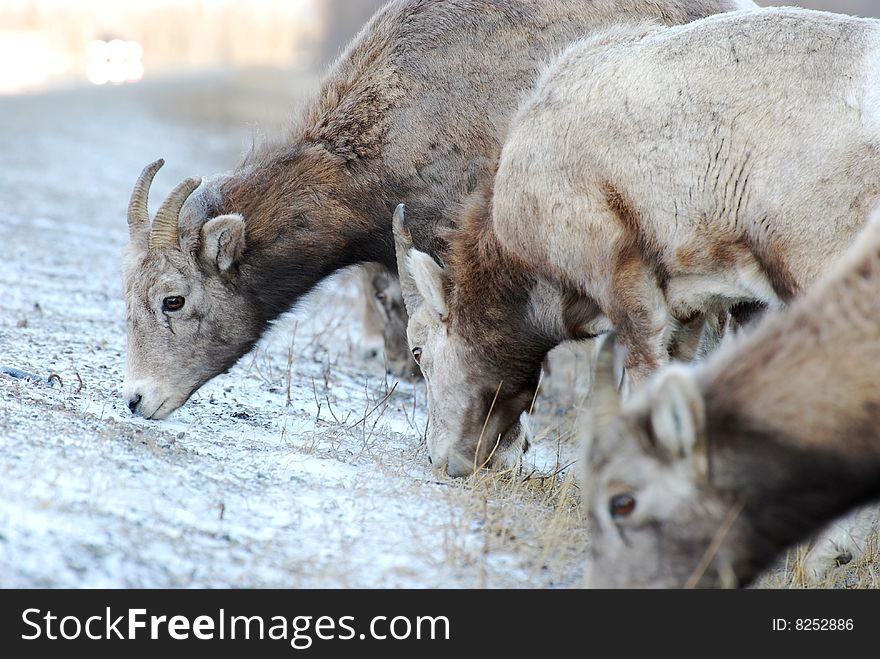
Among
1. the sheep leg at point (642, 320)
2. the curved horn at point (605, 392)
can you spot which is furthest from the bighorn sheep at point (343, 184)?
the curved horn at point (605, 392)

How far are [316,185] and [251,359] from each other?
2.00 m

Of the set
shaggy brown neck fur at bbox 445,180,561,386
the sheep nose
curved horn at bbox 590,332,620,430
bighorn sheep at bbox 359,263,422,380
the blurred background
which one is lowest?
the blurred background

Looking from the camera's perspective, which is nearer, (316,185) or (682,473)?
(682,473)

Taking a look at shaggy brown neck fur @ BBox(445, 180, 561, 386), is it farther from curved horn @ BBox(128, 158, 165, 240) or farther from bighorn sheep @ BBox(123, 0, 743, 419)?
curved horn @ BBox(128, 158, 165, 240)

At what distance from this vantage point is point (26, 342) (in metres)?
8.27

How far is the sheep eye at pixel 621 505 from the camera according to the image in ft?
14.8

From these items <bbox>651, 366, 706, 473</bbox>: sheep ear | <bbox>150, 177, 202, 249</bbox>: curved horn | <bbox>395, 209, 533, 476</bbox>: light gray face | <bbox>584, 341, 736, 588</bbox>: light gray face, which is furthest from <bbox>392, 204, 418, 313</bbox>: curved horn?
Result: <bbox>651, 366, 706, 473</bbox>: sheep ear

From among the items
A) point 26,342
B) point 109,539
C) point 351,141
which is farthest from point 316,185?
point 109,539

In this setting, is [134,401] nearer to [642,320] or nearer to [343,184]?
[343,184]

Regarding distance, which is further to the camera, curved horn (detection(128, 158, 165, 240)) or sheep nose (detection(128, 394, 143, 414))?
curved horn (detection(128, 158, 165, 240))

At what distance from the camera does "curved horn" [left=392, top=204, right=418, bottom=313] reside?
7246mm

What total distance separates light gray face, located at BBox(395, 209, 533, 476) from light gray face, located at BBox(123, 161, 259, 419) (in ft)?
4.20

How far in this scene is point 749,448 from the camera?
4.20 m
